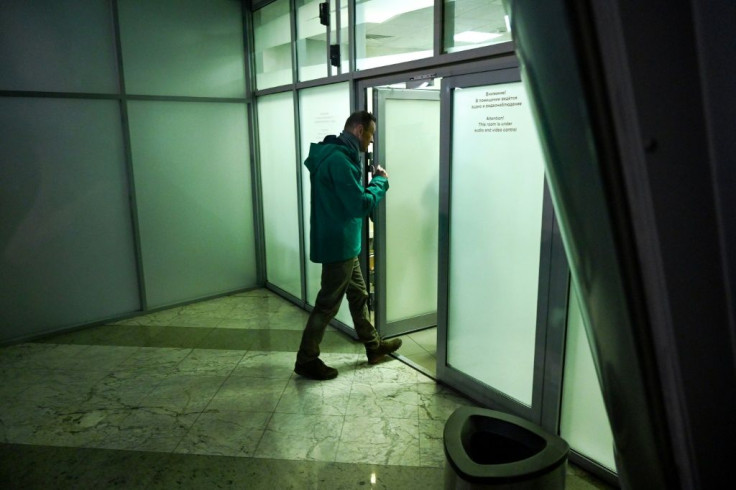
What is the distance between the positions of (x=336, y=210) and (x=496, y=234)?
117 centimetres

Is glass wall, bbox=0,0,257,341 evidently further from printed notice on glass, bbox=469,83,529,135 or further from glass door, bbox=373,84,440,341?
printed notice on glass, bbox=469,83,529,135

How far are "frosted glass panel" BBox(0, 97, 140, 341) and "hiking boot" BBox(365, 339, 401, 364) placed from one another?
2826 millimetres

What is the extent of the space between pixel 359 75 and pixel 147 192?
105 inches

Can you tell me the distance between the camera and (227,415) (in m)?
3.35

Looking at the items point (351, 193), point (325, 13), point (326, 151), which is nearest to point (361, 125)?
point (326, 151)

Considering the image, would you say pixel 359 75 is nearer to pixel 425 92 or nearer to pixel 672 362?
pixel 425 92

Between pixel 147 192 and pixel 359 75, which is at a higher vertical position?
pixel 359 75

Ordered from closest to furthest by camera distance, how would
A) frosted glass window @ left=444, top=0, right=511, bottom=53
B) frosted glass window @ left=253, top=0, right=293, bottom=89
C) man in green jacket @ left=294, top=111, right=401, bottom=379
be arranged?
frosted glass window @ left=444, top=0, right=511, bottom=53 → man in green jacket @ left=294, top=111, right=401, bottom=379 → frosted glass window @ left=253, top=0, right=293, bottom=89

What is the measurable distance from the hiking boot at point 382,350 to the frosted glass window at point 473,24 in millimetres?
2333

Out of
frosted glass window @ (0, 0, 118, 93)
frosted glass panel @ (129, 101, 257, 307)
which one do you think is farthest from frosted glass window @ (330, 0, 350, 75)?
frosted glass window @ (0, 0, 118, 93)

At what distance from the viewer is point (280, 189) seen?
5.44m

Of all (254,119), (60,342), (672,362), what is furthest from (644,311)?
(254,119)

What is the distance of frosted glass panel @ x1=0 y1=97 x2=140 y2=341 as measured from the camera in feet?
14.3

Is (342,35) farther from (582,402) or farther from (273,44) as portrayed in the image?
(582,402)
